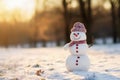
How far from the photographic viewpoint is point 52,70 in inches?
593

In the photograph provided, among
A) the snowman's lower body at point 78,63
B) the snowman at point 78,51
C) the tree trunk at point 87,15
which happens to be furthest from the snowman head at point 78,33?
the tree trunk at point 87,15

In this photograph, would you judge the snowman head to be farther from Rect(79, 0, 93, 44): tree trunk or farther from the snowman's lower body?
Rect(79, 0, 93, 44): tree trunk

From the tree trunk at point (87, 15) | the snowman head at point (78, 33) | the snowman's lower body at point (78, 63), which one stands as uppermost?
the tree trunk at point (87, 15)

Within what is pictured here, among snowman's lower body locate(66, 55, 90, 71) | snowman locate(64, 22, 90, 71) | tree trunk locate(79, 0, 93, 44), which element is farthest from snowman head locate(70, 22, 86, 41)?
tree trunk locate(79, 0, 93, 44)

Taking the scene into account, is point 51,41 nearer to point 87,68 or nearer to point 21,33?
point 21,33

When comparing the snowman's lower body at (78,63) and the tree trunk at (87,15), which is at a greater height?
the tree trunk at (87,15)

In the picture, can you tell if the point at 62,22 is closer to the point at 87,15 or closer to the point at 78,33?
the point at 87,15

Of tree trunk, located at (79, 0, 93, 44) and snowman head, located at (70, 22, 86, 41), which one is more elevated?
tree trunk, located at (79, 0, 93, 44)

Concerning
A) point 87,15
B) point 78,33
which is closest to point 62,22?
point 87,15

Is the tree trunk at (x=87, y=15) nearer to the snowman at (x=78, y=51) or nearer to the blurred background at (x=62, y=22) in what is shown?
the blurred background at (x=62, y=22)

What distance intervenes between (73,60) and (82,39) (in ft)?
2.61

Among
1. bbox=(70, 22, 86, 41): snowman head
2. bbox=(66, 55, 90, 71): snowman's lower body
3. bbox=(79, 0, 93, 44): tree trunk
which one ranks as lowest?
bbox=(66, 55, 90, 71): snowman's lower body

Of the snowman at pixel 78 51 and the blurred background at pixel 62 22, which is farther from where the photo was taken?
the blurred background at pixel 62 22

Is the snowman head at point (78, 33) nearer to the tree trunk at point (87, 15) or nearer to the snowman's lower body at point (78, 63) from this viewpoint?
the snowman's lower body at point (78, 63)
